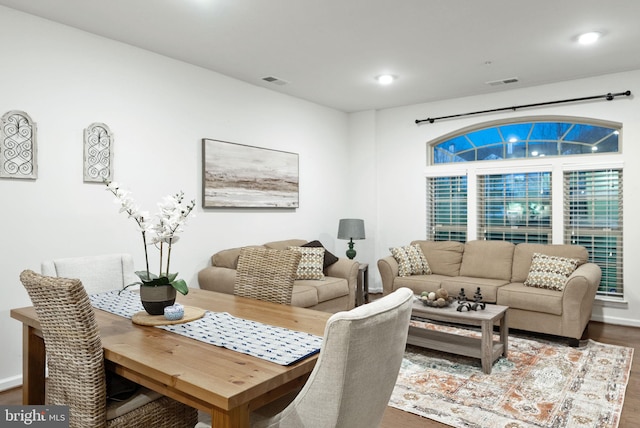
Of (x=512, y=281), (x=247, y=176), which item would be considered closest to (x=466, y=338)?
(x=512, y=281)

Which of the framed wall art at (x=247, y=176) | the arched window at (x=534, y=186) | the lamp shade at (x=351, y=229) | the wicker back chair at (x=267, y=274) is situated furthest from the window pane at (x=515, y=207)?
the wicker back chair at (x=267, y=274)

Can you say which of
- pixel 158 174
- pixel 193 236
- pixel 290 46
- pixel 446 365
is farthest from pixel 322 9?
pixel 446 365

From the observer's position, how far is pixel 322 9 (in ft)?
10.7

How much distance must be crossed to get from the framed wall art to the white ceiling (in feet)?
2.75

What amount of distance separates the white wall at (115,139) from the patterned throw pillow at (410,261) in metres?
1.47

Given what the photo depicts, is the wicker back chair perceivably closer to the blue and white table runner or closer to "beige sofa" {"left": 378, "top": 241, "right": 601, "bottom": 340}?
the blue and white table runner

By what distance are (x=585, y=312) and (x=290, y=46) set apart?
3694 mm

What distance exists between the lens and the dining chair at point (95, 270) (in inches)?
106

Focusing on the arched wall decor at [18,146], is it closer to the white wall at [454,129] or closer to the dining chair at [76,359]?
the dining chair at [76,359]

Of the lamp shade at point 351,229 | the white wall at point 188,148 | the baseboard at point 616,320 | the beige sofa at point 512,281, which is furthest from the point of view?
the lamp shade at point 351,229

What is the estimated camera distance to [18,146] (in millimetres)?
3240

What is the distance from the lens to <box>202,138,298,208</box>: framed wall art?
4.68m

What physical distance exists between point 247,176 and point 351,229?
1.69m

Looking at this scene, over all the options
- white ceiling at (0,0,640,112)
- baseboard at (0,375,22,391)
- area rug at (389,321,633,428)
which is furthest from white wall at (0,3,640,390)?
area rug at (389,321,633,428)
